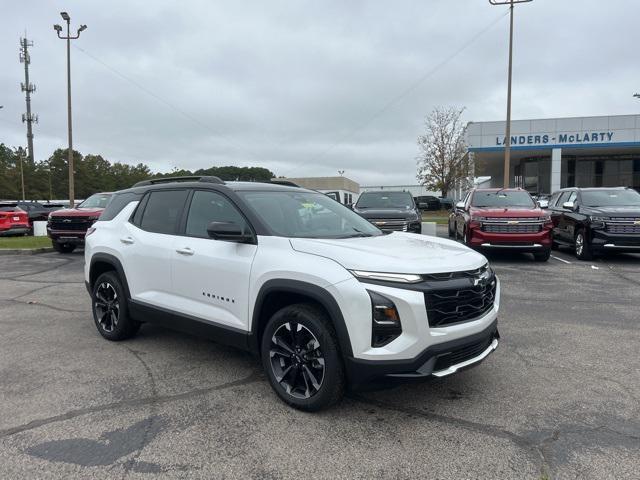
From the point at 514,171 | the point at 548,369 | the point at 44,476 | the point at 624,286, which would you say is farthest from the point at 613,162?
the point at 44,476

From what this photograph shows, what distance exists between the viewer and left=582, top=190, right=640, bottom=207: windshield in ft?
38.0

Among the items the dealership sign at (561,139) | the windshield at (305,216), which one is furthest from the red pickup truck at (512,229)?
the dealership sign at (561,139)

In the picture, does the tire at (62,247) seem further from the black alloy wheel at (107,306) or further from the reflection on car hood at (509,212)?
the reflection on car hood at (509,212)

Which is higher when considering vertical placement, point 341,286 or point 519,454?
point 341,286

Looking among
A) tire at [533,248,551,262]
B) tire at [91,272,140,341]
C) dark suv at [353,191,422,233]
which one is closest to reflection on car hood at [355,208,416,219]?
dark suv at [353,191,422,233]

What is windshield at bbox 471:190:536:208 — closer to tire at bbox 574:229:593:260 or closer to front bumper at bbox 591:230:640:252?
tire at bbox 574:229:593:260

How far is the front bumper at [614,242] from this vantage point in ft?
34.8

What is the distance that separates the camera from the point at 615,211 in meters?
10.8

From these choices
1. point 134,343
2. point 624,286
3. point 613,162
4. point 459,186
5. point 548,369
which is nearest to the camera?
point 548,369

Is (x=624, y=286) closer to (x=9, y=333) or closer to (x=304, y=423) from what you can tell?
(x=304, y=423)

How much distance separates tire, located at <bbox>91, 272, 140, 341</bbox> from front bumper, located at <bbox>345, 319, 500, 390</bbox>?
9.63 ft

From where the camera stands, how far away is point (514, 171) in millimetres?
48594

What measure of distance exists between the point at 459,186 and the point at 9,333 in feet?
113

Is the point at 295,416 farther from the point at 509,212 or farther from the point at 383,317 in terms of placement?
the point at 509,212
